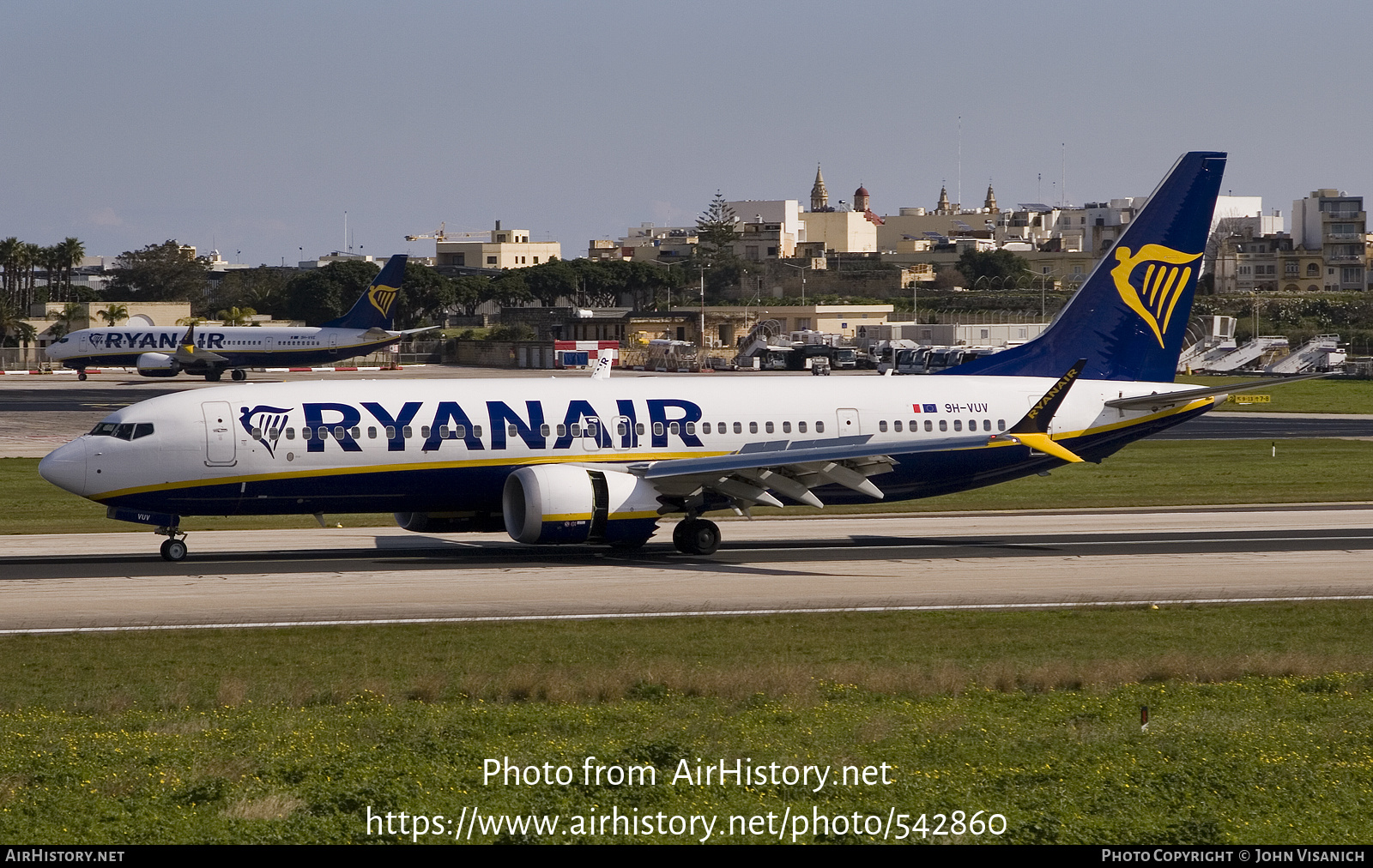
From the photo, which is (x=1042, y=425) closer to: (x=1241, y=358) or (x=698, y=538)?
(x=698, y=538)

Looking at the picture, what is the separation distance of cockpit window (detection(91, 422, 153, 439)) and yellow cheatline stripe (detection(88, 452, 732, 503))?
1.24 m

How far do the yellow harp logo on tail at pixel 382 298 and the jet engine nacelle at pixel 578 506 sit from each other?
311ft

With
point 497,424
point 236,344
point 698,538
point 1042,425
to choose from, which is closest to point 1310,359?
point 236,344

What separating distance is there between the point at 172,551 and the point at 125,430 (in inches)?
127

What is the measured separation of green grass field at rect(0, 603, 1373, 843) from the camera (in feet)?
45.6

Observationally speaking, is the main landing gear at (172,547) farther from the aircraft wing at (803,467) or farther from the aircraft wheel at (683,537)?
the aircraft wheel at (683,537)

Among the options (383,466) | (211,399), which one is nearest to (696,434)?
(383,466)

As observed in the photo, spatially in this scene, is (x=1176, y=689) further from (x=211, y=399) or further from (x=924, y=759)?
(x=211, y=399)

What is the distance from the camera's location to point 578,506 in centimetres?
3484

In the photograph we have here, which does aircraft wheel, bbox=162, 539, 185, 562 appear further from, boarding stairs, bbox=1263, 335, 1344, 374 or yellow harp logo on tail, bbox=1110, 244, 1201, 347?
boarding stairs, bbox=1263, 335, 1344, 374

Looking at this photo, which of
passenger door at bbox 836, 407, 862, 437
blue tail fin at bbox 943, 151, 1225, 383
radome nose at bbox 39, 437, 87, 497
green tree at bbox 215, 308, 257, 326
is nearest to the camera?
radome nose at bbox 39, 437, 87, 497

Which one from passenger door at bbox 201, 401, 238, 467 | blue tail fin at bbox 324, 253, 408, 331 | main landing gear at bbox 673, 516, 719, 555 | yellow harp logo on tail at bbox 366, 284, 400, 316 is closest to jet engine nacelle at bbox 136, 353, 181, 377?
blue tail fin at bbox 324, 253, 408, 331

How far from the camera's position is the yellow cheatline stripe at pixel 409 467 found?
3481 centimetres

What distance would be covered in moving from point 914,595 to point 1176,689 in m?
10.8
